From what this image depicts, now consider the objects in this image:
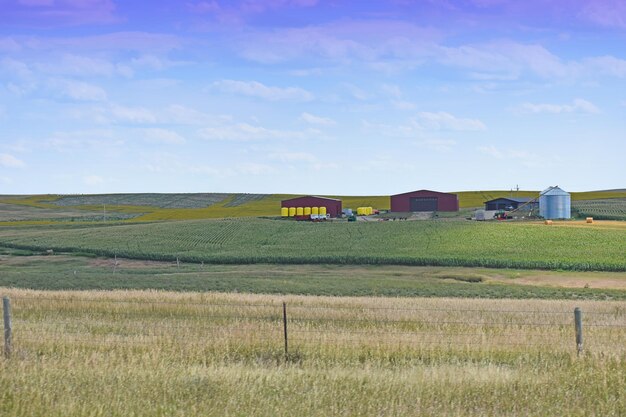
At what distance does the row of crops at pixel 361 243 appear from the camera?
57.9 m

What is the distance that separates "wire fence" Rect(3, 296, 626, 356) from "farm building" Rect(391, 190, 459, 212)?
8644 cm

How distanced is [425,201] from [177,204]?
68559 millimetres

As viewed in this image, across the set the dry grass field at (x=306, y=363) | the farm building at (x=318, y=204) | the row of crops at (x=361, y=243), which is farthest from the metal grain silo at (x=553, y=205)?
the dry grass field at (x=306, y=363)

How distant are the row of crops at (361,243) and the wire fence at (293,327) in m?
33.8

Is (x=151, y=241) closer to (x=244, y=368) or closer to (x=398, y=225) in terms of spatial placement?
(x=398, y=225)

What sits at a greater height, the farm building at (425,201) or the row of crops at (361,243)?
the farm building at (425,201)

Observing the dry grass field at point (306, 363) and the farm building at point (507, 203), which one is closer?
the dry grass field at point (306, 363)

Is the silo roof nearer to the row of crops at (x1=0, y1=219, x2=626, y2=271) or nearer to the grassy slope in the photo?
the row of crops at (x1=0, y1=219, x2=626, y2=271)

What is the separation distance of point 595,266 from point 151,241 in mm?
38973

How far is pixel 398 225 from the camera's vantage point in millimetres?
79438

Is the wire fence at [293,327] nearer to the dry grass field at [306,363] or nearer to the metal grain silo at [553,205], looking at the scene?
the dry grass field at [306,363]

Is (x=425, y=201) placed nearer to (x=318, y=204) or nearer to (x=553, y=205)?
(x=318, y=204)

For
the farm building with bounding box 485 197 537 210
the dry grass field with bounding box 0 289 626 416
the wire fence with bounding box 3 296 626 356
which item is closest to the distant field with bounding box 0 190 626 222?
the farm building with bounding box 485 197 537 210

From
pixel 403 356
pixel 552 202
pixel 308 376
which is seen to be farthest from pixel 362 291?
pixel 552 202
